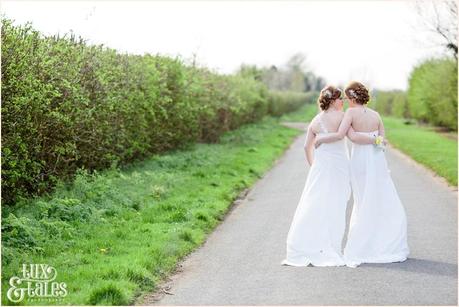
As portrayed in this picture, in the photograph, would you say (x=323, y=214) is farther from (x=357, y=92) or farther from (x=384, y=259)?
(x=357, y=92)

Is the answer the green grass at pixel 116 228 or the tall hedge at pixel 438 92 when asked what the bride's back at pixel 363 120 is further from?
the tall hedge at pixel 438 92

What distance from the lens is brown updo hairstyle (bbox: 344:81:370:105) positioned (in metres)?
9.38

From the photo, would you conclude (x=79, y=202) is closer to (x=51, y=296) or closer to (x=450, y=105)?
(x=51, y=296)

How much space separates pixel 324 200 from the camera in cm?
930

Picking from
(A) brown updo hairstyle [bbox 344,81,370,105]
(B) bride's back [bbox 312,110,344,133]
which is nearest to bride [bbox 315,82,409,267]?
(A) brown updo hairstyle [bbox 344,81,370,105]

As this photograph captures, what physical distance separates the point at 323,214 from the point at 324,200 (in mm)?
201

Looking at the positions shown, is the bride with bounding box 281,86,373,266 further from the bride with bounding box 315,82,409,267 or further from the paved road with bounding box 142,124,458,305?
the paved road with bounding box 142,124,458,305

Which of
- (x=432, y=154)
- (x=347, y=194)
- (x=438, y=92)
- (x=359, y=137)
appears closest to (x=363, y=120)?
(x=359, y=137)

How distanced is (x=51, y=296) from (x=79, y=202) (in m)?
4.09

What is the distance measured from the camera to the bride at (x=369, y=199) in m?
9.13

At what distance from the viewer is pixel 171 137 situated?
822 inches

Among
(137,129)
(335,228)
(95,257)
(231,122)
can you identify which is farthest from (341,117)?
(231,122)

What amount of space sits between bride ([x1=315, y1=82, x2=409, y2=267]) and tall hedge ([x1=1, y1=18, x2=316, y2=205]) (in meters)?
4.29

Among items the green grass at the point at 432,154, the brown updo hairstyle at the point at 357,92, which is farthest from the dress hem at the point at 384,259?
the green grass at the point at 432,154
